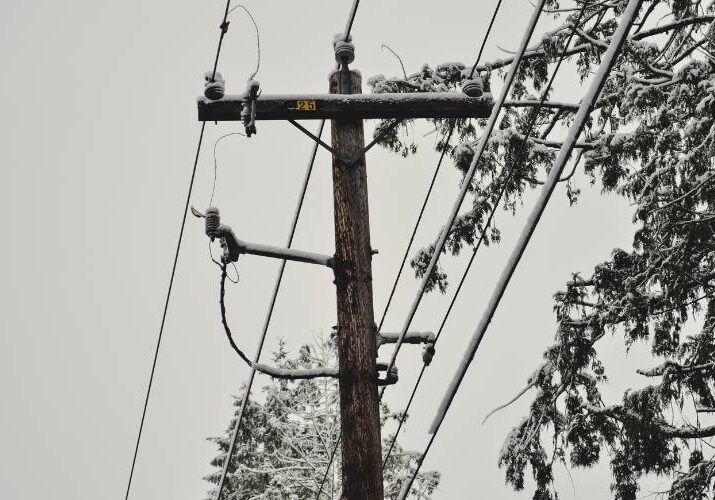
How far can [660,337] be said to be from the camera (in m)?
9.00

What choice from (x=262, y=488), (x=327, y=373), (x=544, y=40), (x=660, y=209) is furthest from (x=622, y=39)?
(x=262, y=488)

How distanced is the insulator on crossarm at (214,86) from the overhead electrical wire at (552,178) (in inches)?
89.2

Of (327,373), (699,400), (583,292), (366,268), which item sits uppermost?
(583,292)

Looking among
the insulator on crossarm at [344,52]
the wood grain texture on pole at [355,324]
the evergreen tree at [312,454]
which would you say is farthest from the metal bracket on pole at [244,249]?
the evergreen tree at [312,454]

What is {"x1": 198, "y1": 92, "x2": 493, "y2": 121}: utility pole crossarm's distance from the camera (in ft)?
15.4

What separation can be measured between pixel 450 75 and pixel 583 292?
3.44m

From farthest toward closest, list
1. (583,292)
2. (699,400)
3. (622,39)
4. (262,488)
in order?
(262,488), (583,292), (699,400), (622,39)

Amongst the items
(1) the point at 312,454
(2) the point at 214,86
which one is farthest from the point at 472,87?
(1) the point at 312,454

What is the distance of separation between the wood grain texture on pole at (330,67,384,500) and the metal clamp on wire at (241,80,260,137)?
1.82 ft

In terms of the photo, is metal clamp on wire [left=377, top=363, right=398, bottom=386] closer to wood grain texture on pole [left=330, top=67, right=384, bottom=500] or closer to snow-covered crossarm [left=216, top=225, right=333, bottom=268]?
wood grain texture on pole [left=330, top=67, right=384, bottom=500]

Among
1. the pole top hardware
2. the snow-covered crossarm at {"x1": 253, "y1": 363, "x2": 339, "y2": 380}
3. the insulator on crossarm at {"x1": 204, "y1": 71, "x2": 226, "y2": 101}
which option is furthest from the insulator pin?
the snow-covered crossarm at {"x1": 253, "y1": 363, "x2": 339, "y2": 380}

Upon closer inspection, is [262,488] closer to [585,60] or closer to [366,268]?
[585,60]

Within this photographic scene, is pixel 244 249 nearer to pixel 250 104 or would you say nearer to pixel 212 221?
pixel 212 221

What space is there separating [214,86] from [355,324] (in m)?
1.75
